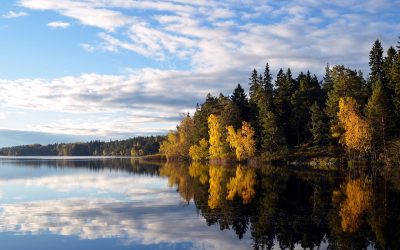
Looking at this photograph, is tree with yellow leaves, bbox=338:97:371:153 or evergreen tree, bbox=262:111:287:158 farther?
evergreen tree, bbox=262:111:287:158

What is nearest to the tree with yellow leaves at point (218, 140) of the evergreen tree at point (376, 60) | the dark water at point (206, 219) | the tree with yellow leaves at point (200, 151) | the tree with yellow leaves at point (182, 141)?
the tree with yellow leaves at point (200, 151)

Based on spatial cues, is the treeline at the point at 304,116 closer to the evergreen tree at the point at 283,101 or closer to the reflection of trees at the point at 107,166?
the evergreen tree at the point at 283,101

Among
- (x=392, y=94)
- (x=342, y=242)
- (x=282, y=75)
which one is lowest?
(x=342, y=242)

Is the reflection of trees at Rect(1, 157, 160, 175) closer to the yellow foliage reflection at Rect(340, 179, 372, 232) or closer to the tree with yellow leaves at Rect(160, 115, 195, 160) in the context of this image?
the tree with yellow leaves at Rect(160, 115, 195, 160)

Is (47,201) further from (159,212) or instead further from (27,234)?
(27,234)

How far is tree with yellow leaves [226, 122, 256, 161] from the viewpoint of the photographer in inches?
3875

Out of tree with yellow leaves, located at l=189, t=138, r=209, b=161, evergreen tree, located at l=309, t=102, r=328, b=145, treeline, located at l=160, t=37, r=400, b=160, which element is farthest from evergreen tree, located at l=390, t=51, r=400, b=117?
tree with yellow leaves, located at l=189, t=138, r=209, b=161

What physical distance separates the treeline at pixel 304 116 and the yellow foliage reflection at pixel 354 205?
33.6 metres

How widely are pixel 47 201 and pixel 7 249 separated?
16.5 meters

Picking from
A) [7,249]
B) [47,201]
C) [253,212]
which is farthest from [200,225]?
[47,201]

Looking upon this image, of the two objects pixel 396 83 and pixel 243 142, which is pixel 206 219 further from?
pixel 243 142

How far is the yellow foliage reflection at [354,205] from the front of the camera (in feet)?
76.0

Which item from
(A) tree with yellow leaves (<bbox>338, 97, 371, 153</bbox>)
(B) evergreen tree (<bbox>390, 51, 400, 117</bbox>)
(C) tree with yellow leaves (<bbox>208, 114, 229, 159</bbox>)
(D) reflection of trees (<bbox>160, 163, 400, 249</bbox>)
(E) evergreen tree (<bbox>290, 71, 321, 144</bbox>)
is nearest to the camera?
(D) reflection of trees (<bbox>160, 163, 400, 249</bbox>)

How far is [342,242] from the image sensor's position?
19.2m
